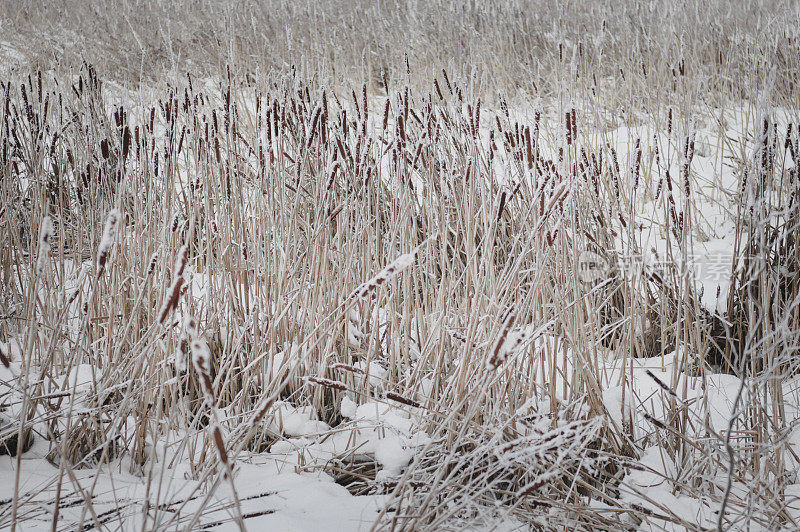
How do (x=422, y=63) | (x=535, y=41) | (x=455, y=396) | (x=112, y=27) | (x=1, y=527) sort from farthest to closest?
(x=112, y=27) < (x=535, y=41) < (x=422, y=63) < (x=455, y=396) < (x=1, y=527)

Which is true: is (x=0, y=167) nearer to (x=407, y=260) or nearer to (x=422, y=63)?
(x=407, y=260)

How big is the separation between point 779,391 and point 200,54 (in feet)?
16.4

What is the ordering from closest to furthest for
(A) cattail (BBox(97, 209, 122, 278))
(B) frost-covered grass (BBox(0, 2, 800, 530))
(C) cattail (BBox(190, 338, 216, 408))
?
1. (C) cattail (BBox(190, 338, 216, 408))
2. (A) cattail (BBox(97, 209, 122, 278))
3. (B) frost-covered grass (BBox(0, 2, 800, 530))

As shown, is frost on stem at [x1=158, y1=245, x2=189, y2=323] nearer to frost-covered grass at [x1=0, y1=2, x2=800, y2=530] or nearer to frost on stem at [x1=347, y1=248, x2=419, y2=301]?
frost-covered grass at [x1=0, y1=2, x2=800, y2=530]

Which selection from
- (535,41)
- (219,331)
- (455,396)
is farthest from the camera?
(535,41)

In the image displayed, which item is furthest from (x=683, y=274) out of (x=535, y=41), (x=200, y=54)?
(x=200, y=54)

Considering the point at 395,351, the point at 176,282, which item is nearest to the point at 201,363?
the point at 176,282

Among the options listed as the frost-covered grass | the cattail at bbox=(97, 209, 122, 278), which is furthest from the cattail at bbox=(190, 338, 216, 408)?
the cattail at bbox=(97, 209, 122, 278)

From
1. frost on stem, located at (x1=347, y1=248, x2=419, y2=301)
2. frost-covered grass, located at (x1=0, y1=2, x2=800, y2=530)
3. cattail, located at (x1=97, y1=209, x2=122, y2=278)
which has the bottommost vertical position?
frost-covered grass, located at (x1=0, y1=2, x2=800, y2=530)

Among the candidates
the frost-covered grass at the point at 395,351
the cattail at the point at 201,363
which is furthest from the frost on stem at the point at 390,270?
the cattail at the point at 201,363

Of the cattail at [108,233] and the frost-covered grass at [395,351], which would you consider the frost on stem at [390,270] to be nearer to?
the frost-covered grass at [395,351]

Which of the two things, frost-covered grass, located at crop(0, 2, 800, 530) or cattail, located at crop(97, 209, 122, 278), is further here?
frost-covered grass, located at crop(0, 2, 800, 530)

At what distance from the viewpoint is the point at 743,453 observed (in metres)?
1.18

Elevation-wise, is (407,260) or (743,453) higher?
(407,260)
